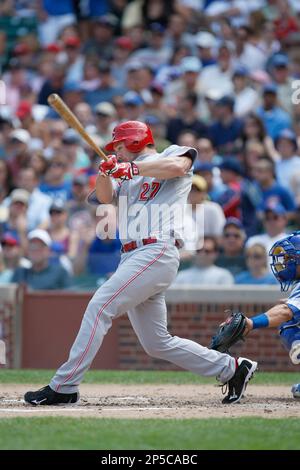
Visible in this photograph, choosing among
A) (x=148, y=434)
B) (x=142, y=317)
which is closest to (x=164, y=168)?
(x=142, y=317)

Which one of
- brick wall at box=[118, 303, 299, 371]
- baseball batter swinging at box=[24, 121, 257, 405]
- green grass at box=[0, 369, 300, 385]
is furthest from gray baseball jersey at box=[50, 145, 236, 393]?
brick wall at box=[118, 303, 299, 371]

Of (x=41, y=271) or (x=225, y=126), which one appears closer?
(x=41, y=271)

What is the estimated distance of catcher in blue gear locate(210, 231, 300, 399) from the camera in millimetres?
6688

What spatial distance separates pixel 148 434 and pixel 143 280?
1356mm

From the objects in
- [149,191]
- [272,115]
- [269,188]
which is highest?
[272,115]

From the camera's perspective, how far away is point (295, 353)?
266 inches

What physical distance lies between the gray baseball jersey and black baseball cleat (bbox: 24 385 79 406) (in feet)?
0.16

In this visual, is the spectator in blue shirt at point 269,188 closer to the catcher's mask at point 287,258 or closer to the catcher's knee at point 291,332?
the catcher's mask at point 287,258

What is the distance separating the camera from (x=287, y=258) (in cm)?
696

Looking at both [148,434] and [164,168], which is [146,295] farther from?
[148,434]

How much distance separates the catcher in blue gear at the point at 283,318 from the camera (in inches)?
263

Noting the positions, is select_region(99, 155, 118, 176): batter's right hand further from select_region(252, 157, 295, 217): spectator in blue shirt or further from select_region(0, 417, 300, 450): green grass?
select_region(252, 157, 295, 217): spectator in blue shirt

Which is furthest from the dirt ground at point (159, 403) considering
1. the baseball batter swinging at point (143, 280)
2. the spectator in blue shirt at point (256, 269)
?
the spectator in blue shirt at point (256, 269)

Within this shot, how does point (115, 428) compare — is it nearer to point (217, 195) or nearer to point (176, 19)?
point (217, 195)
